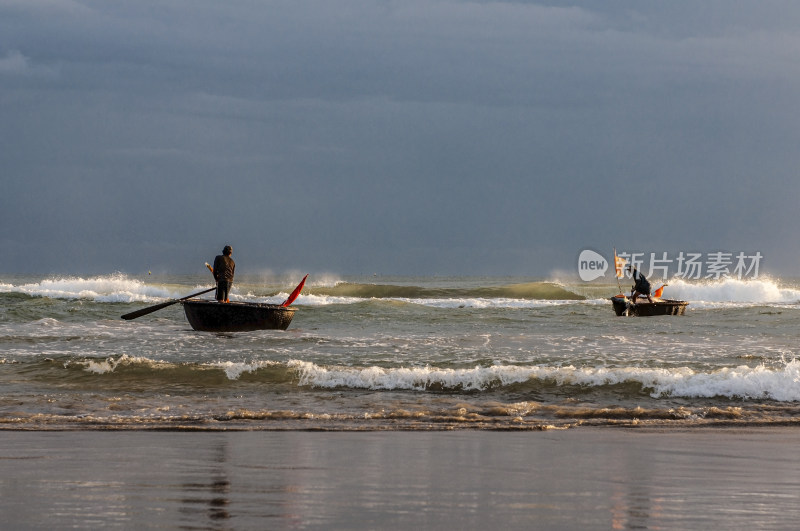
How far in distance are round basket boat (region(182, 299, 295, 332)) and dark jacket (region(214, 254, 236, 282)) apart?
2.15ft

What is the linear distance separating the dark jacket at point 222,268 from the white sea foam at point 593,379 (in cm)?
718

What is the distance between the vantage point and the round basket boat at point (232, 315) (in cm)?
2023

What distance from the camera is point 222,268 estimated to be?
66.2ft

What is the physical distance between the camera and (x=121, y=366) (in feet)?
47.7

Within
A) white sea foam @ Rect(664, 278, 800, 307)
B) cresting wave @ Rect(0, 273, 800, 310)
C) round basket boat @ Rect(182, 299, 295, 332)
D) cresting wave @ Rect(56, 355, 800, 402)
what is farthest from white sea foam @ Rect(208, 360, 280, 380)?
white sea foam @ Rect(664, 278, 800, 307)

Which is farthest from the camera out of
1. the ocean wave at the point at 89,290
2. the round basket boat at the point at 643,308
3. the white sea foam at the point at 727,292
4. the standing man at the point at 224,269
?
the white sea foam at the point at 727,292

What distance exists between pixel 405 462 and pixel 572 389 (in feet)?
19.2

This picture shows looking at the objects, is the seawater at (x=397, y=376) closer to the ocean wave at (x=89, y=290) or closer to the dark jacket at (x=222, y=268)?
the dark jacket at (x=222, y=268)

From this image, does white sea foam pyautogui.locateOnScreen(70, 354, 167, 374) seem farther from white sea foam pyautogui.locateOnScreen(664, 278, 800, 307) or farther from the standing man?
white sea foam pyautogui.locateOnScreen(664, 278, 800, 307)

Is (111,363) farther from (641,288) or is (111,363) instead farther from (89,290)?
(89,290)

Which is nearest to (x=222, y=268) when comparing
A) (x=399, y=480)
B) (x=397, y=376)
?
(x=397, y=376)

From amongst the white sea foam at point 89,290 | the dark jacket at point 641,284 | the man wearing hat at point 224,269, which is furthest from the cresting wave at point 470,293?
the man wearing hat at point 224,269

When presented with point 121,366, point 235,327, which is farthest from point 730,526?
point 235,327

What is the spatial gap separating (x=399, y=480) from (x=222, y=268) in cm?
1472
